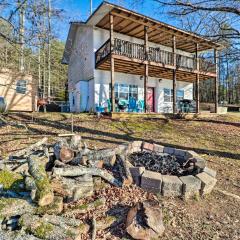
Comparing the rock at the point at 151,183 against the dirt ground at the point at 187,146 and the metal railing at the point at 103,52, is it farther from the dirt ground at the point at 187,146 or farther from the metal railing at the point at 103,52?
the metal railing at the point at 103,52

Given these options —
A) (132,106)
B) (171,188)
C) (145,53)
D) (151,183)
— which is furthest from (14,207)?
(132,106)

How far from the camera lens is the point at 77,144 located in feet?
17.2

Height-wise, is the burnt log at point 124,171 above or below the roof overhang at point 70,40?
below

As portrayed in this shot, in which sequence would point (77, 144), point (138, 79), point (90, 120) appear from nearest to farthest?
point (77, 144)
point (90, 120)
point (138, 79)

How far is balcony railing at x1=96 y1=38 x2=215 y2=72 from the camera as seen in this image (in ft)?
47.3

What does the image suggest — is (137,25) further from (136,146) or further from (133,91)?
(136,146)

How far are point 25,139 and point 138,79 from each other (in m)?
12.0

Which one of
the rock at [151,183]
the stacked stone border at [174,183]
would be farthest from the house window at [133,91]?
the rock at [151,183]

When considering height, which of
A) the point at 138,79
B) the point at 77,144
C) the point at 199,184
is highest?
the point at 138,79

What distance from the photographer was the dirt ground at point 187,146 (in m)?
3.57

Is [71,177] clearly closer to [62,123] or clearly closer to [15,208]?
[15,208]

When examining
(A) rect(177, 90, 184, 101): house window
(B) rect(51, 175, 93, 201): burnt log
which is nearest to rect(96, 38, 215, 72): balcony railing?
(A) rect(177, 90, 184, 101): house window

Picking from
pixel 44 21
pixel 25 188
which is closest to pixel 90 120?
pixel 44 21

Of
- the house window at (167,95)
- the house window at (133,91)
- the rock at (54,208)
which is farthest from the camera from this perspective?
the house window at (167,95)
